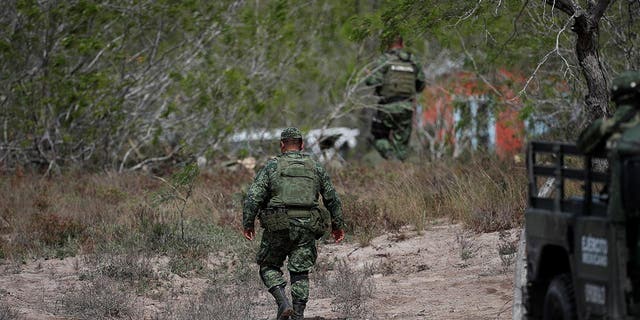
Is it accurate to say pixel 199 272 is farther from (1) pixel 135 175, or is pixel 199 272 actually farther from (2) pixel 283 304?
(1) pixel 135 175

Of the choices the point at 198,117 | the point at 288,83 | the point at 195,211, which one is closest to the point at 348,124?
the point at 288,83

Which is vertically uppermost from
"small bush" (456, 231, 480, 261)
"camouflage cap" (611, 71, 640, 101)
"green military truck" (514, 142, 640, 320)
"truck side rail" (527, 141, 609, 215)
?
"camouflage cap" (611, 71, 640, 101)

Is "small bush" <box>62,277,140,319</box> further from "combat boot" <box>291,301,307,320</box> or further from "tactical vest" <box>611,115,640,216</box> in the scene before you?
"tactical vest" <box>611,115,640,216</box>

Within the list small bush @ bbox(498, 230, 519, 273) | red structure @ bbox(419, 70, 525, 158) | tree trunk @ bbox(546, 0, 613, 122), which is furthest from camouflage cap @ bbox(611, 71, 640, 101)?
red structure @ bbox(419, 70, 525, 158)

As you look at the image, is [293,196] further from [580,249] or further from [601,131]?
[601,131]

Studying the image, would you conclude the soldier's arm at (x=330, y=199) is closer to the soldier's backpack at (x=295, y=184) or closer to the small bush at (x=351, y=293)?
the soldier's backpack at (x=295, y=184)

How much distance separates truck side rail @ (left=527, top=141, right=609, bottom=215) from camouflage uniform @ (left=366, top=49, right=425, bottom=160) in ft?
37.6

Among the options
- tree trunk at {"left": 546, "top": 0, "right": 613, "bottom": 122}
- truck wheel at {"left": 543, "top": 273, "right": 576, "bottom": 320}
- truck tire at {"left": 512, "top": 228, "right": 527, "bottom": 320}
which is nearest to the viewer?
truck wheel at {"left": 543, "top": 273, "right": 576, "bottom": 320}

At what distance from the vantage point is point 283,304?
10.0 metres

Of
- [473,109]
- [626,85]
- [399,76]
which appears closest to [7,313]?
[626,85]

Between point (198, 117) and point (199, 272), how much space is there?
8.06 m

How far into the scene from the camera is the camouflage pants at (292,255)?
1007 centimetres

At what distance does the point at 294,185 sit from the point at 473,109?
1214 cm

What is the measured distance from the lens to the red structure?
66.5ft
